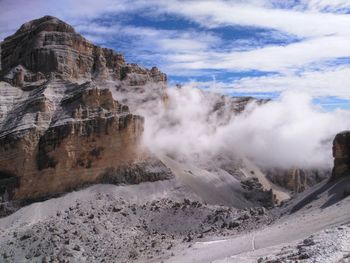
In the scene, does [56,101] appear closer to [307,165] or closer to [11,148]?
[11,148]

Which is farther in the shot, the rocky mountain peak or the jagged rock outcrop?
the rocky mountain peak

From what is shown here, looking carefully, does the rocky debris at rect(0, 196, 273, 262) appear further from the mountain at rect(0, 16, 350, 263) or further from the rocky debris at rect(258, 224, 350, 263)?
the rocky debris at rect(258, 224, 350, 263)

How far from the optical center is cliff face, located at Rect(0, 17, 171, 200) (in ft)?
186

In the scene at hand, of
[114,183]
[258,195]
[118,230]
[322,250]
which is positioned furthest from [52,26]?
[322,250]

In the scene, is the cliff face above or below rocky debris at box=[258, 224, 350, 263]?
above

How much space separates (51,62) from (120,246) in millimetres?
31883

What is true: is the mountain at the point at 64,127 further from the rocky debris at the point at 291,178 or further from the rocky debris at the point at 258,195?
the rocky debris at the point at 291,178

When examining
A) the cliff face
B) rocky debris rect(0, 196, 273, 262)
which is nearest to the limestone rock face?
the cliff face

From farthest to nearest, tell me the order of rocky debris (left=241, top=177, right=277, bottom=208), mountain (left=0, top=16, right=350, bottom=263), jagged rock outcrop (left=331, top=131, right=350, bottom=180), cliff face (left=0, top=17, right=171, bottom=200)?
rocky debris (left=241, top=177, right=277, bottom=208) → cliff face (left=0, top=17, right=171, bottom=200) → jagged rock outcrop (left=331, top=131, right=350, bottom=180) → mountain (left=0, top=16, right=350, bottom=263)

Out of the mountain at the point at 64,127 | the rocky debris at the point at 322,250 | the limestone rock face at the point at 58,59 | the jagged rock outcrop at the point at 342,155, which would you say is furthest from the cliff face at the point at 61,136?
the rocky debris at the point at 322,250

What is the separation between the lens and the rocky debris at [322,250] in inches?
809

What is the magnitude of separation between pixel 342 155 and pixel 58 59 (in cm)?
4019

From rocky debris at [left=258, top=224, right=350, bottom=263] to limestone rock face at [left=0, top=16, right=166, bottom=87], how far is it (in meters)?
48.2

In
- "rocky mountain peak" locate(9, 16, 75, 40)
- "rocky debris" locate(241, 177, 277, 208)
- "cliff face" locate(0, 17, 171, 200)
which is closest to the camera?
"cliff face" locate(0, 17, 171, 200)
